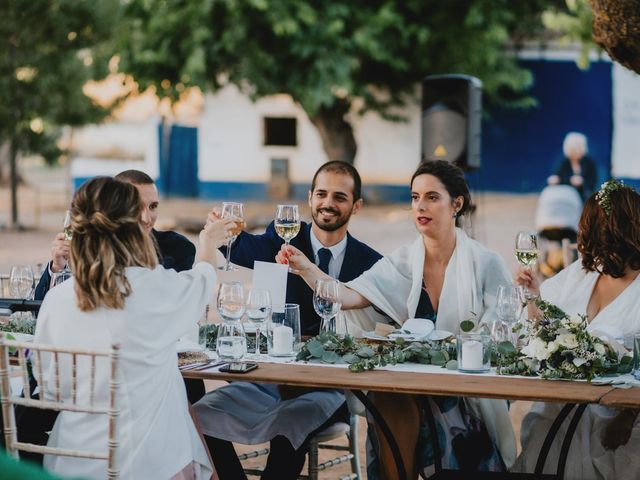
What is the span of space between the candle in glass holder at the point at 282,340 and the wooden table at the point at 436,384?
142 mm

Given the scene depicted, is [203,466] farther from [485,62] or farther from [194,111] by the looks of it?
[194,111]

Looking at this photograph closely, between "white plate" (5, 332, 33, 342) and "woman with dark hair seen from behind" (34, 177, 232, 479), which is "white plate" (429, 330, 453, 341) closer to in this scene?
"woman with dark hair seen from behind" (34, 177, 232, 479)

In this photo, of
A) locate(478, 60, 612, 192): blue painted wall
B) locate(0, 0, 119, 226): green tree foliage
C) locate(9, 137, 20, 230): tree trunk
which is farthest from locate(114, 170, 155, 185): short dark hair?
locate(478, 60, 612, 192): blue painted wall

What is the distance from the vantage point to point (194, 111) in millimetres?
27953

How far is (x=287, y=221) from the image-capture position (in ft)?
16.8

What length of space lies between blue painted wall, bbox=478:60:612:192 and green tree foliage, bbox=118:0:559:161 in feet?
9.80

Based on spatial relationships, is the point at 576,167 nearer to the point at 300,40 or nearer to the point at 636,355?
the point at 300,40

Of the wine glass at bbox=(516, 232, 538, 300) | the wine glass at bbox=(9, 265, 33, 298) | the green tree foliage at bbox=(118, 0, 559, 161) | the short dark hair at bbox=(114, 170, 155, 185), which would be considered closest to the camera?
the wine glass at bbox=(516, 232, 538, 300)

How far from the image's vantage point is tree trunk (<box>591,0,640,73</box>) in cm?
595

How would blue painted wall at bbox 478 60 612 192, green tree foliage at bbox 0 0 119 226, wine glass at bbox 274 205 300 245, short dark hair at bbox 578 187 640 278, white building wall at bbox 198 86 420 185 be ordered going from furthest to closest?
white building wall at bbox 198 86 420 185
blue painted wall at bbox 478 60 612 192
green tree foliage at bbox 0 0 119 226
wine glass at bbox 274 205 300 245
short dark hair at bbox 578 187 640 278

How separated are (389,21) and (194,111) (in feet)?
33.0

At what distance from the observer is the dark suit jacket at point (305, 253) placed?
5.35 meters

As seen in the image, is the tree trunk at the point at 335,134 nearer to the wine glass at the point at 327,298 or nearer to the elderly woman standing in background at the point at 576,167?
the elderly woman standing in background at the point at 576,167

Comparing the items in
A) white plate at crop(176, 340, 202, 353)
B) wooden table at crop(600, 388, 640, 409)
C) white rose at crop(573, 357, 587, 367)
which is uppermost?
white rose at crop(573, 357, 587, 367)
